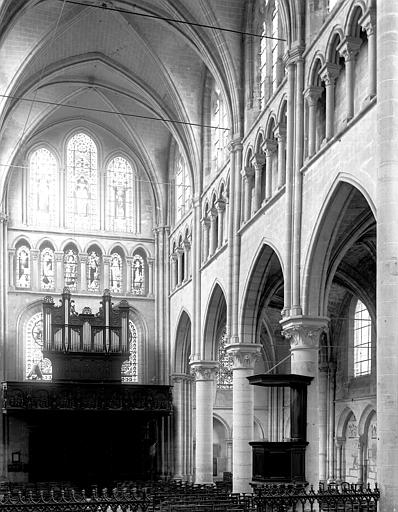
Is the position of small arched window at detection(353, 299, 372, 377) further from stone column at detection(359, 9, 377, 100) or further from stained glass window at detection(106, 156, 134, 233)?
stone column at detection(359, 9, 377, 100)

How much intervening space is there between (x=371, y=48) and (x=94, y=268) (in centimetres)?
2615

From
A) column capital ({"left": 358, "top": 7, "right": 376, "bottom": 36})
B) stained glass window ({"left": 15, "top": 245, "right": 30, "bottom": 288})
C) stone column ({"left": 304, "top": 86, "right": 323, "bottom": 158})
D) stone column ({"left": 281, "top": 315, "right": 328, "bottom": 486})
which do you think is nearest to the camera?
column capital ({"left": 358, "top": 7, "right": 376, "bottom": 36})

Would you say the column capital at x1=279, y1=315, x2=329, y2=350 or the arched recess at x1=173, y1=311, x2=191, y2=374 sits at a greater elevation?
the column capital at x1=279, y1=315, x2=329, y2=350

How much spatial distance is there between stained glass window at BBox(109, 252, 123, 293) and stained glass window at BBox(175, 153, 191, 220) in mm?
4090

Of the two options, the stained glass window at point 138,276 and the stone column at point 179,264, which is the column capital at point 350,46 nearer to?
the stone column at point 179,264

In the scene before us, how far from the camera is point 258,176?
95.6 ft

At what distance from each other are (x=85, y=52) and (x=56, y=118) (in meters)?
5.72

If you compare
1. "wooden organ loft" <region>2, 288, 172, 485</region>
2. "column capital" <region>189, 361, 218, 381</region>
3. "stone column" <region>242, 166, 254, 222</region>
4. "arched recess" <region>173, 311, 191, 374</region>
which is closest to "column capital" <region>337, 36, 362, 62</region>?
"stone column" <region>242, 166, 254, 222</region>

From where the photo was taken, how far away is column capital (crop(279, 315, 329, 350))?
23203mm

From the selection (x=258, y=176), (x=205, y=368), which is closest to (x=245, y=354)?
(x=205, y=368)


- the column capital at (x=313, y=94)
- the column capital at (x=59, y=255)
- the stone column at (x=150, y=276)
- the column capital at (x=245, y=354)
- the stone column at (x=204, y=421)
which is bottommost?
the stone column at (x=204, y=421)

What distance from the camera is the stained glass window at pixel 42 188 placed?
43156mm

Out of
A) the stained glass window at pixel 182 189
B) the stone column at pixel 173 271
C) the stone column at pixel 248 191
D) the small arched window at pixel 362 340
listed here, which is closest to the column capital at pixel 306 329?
the stone column at pixel 248 191

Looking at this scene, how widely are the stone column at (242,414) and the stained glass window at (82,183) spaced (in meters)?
16.4
